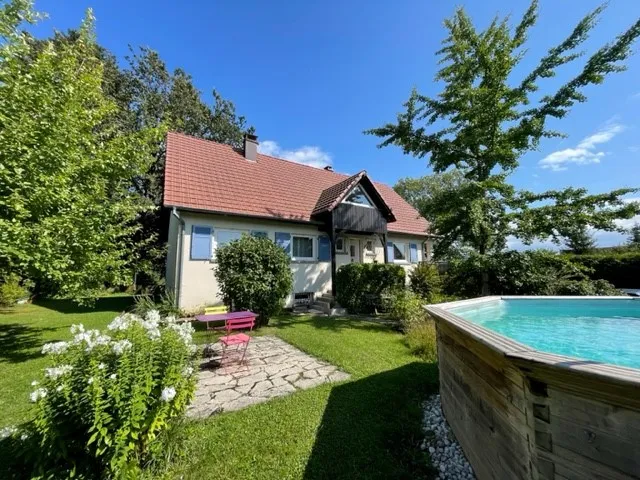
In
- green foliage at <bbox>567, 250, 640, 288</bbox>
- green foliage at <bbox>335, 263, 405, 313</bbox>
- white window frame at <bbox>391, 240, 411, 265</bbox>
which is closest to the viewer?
green foliage at <bbox>335, 263, 405, 313</bbox>

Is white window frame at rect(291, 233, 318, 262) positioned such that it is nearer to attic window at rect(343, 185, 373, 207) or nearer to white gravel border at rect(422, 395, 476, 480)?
attic window at rect(343, 185, 373, 207)

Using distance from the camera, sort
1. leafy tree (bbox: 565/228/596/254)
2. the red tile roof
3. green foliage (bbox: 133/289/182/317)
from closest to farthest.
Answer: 1. green foliage (bbox: 133/289/182/317)
2. the red tile roof
3. leafy tree (bbox: 565/228/596/254)

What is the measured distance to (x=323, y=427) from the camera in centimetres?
377

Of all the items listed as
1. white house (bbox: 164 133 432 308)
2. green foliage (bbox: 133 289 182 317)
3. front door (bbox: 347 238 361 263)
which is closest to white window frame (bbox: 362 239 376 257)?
white house (bbox: 164 133 432 308)

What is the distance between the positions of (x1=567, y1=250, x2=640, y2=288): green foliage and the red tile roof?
9.70 metres

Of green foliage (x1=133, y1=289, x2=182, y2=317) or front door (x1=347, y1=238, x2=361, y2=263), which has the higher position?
front door (x1=347, y1=238, x2=361, y2=263)

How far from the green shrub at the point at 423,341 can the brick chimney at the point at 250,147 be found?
1360 cm

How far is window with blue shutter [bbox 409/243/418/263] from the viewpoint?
63.9ft

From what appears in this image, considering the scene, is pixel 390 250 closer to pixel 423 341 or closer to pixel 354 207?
pixel 354 207

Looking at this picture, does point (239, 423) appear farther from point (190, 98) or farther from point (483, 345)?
point (190, 98)

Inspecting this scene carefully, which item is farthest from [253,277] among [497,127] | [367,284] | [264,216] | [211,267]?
[497,127]

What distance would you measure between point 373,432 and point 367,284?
8755mm

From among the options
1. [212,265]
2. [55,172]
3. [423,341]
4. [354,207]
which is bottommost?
[423,341]

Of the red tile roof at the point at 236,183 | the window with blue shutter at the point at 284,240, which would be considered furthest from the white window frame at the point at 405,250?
the window with blue shutter at the point at 284,240
